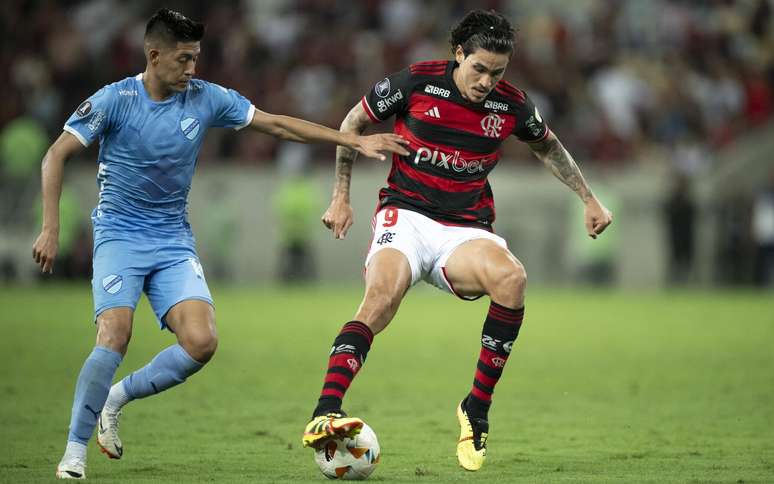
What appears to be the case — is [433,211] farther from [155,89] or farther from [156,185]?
[155,89]

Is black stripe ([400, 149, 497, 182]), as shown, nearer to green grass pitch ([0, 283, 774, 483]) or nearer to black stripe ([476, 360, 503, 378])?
black stripe ([476, 360, 503, 378])

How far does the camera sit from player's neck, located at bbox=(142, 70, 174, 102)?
22.8 ft

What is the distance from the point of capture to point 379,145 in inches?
276

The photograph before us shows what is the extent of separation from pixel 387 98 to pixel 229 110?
3.10 ft

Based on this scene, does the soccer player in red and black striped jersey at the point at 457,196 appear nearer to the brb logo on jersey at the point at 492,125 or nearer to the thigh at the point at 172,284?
the brb logo on jersey at the point at 492,125

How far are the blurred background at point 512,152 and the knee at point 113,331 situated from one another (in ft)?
51.9

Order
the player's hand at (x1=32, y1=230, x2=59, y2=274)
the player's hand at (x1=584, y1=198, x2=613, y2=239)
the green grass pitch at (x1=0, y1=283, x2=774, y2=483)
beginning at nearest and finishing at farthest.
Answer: the player's hand at (x1=32, y1=230, x2=59, y2=274) < the green grass pitch at (x1=0, y1=283, x2=774, y2=483) < the player's hand at (x1=584, y1=198, x2=613, y2=239)

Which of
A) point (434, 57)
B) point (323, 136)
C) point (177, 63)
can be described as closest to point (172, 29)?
point (177, 63)

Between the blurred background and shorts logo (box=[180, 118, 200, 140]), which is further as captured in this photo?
the blurred background

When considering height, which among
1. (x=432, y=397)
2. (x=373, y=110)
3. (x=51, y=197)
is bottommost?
(x=432, y=397)

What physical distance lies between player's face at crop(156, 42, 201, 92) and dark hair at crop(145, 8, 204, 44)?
37 millimetres

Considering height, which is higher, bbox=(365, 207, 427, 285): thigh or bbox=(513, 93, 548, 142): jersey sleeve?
bbox=(513, 93, 548, 142): jersey sleeve

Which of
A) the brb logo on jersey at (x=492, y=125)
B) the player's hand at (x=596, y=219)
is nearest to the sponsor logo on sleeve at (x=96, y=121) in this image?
the brb logo on jersey at (x=492, y=125)

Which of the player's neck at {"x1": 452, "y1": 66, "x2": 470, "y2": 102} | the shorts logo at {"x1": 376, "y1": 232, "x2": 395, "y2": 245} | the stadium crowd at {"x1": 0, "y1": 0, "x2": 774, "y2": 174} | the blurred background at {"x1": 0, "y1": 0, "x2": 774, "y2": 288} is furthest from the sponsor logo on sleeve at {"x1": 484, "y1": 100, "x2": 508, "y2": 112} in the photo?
the stadium crowd at {"x1": 0, "y1": 0, "x2": 774, "y2": 174}
